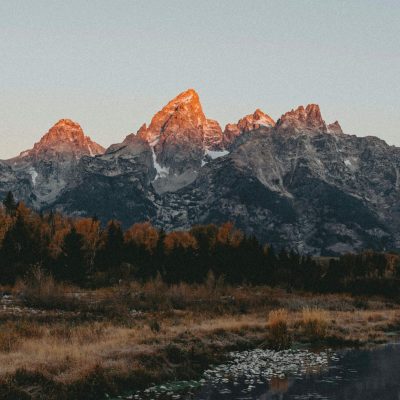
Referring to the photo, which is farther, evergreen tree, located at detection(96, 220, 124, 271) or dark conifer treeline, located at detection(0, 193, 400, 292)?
evergreen tree, located at detection(96, 220, 124, 271)

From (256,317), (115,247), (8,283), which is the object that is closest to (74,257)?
(8,283)

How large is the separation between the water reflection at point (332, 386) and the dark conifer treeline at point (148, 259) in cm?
5292

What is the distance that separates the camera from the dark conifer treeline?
85.3m

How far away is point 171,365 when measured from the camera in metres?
28.1

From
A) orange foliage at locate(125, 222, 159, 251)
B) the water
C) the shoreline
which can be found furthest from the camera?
orange foliage at locate(125, 222, 159, 251)

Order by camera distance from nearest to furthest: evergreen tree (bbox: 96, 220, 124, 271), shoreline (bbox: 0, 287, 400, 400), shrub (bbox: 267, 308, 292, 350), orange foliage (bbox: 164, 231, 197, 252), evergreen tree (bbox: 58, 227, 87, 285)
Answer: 1. shoreline (bbox: 0, 287, 400, 400)
2. shrub (bbox: 267, 308, 292, 350)
3. evergreen tree (bbox: 58, 227, 87, 285)
4. evergreen tree (bbox: 96, 220, 124, 271)
5. orange foliage (bbox: 164, 231, 197, 252)

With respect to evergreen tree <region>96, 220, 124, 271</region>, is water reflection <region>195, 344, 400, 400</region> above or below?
below

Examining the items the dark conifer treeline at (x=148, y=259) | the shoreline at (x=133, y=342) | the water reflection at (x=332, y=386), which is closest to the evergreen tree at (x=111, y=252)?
the dark conifer treeline at (x=148, y=259)

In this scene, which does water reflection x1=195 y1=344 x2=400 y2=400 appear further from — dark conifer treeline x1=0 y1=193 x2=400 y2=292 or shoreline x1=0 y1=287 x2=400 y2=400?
dark conifer treeline x1=0 y1=193 x2=400 y2=292

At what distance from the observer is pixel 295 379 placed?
2689cm

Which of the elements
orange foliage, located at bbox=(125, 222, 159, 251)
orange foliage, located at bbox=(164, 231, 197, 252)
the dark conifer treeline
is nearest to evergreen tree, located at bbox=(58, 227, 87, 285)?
the dark conifer treeline

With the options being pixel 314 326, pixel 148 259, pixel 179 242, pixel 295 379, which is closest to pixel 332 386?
pixel 295 379

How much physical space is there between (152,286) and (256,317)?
25.3 m

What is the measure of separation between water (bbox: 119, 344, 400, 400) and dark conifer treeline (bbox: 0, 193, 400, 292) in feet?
162
